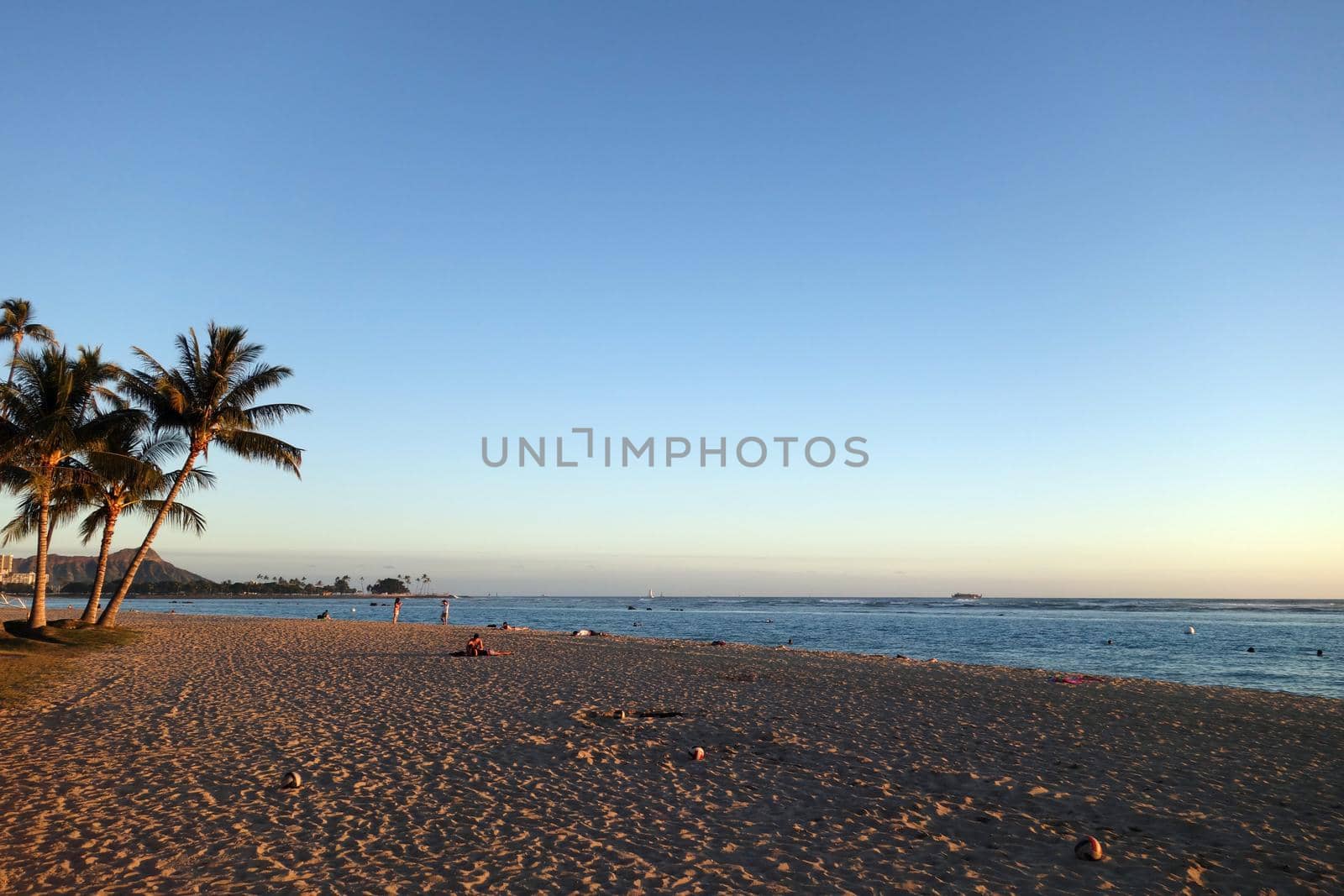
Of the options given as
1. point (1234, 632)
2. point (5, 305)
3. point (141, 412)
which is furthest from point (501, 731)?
point (1234, 632)

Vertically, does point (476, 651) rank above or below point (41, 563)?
below

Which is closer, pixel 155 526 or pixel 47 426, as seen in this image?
pixel 47 426

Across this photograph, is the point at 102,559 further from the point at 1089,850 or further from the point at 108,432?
the point at 1089,850

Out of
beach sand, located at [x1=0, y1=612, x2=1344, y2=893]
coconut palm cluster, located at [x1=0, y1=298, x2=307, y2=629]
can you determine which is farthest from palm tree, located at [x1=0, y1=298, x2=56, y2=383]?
beach sand, located at [x1=0, y1=612, x2=1344, y2=893]

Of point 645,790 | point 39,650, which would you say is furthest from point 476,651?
point 645,790

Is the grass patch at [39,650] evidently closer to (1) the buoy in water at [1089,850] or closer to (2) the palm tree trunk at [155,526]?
(2) the palm tree trunk at [155,526]

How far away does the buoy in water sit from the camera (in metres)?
6.70

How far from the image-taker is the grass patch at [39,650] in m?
14.1

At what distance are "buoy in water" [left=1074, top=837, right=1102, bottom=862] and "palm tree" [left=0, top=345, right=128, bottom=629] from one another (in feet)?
79.2

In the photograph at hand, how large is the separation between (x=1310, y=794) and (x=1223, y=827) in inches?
93.2

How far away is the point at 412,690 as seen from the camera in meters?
15.4

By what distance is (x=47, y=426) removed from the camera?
20281 mm

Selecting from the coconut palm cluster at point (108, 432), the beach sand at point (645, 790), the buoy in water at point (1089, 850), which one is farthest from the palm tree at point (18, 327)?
the buoy in water at point (1089, 850)

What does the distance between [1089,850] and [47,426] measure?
24503 millimetres
